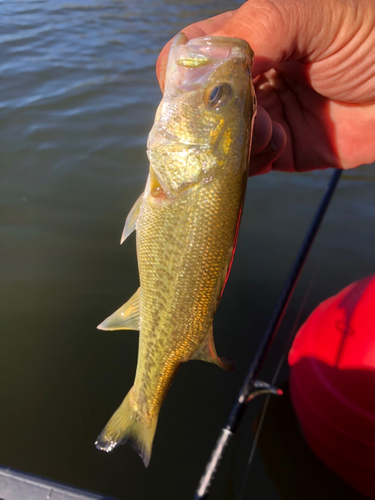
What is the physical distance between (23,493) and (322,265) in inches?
144

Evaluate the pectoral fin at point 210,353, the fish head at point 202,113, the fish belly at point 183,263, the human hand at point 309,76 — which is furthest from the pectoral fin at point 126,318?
the human hand at point 309,76

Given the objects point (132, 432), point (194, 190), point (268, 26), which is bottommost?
point (132, 432)

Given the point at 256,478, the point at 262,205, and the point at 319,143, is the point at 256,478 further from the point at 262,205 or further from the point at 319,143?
the point at 262,205

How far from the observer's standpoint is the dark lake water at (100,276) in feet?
9.88

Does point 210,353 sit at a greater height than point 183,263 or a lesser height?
lesser

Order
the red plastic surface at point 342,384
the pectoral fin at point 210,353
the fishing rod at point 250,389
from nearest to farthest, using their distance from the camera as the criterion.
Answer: the pectoral fin at point 210,353 → the fishing rod at point 250,389 → the red plastic surface at point 342,384

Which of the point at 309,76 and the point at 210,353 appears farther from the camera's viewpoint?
the point at 309,76

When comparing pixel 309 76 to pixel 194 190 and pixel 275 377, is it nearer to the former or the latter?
pixel 194 190

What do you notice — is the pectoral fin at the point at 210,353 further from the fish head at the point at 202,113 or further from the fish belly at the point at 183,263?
the fish head at the point at 202,113

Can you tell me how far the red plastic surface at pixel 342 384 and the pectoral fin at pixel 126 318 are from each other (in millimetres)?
1280

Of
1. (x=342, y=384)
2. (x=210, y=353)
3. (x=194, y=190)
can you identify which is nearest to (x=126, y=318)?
(x=210, y=353)

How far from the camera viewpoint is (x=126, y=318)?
195cm

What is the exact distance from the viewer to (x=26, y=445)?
A: 9.73 ft

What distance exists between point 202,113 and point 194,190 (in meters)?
0.36
